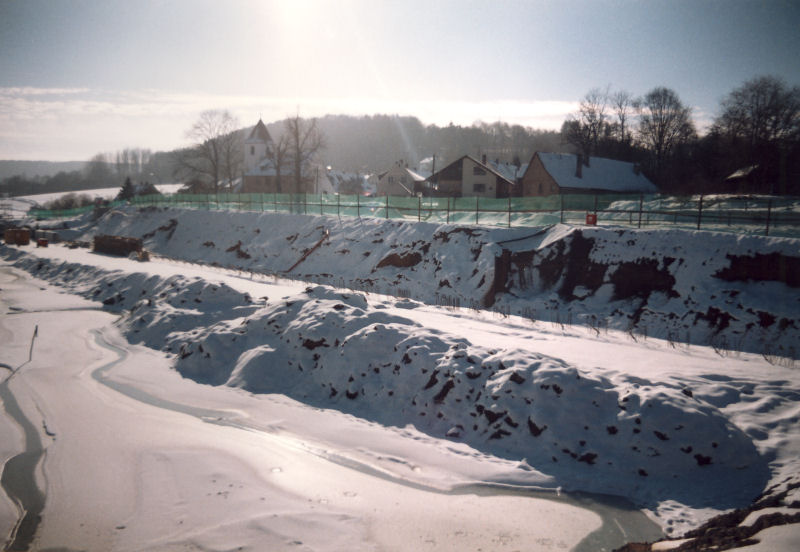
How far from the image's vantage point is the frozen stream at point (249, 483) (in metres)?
6.00

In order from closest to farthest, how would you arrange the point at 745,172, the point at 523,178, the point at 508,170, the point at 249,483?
the point at 249,483 < the point at 745,172 < the point at 523,178 < the point at 508,170

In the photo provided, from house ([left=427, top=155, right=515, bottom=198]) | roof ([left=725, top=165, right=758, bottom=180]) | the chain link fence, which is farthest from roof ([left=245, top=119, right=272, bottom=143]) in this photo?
roof ([left=725, top=165, right=758, bottom=180])

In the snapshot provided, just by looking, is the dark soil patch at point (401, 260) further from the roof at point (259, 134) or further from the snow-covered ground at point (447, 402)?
the roof at point (259, 134)

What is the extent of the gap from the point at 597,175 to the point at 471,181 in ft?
44.3

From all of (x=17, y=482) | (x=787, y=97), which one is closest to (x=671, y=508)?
(x=17, y=482)

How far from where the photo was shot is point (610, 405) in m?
8.39

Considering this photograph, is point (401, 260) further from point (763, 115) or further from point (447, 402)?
point (763, 115)

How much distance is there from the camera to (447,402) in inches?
366

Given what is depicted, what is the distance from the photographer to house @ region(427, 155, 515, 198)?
175 ft

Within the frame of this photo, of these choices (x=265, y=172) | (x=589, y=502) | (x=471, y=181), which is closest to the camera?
(x=589, y=502)

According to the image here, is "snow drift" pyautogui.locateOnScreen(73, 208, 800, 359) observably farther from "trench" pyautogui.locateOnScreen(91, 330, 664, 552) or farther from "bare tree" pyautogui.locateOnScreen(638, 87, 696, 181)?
"bare tree" pyautogui.locateOnScreen(638, 87, 696, 181)

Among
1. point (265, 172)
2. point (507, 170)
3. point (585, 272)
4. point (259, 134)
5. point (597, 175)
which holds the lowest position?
point (585, 272)

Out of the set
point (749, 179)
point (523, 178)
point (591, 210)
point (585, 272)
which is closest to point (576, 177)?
point (523, 178)

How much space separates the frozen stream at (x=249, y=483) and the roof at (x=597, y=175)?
44.6 m
